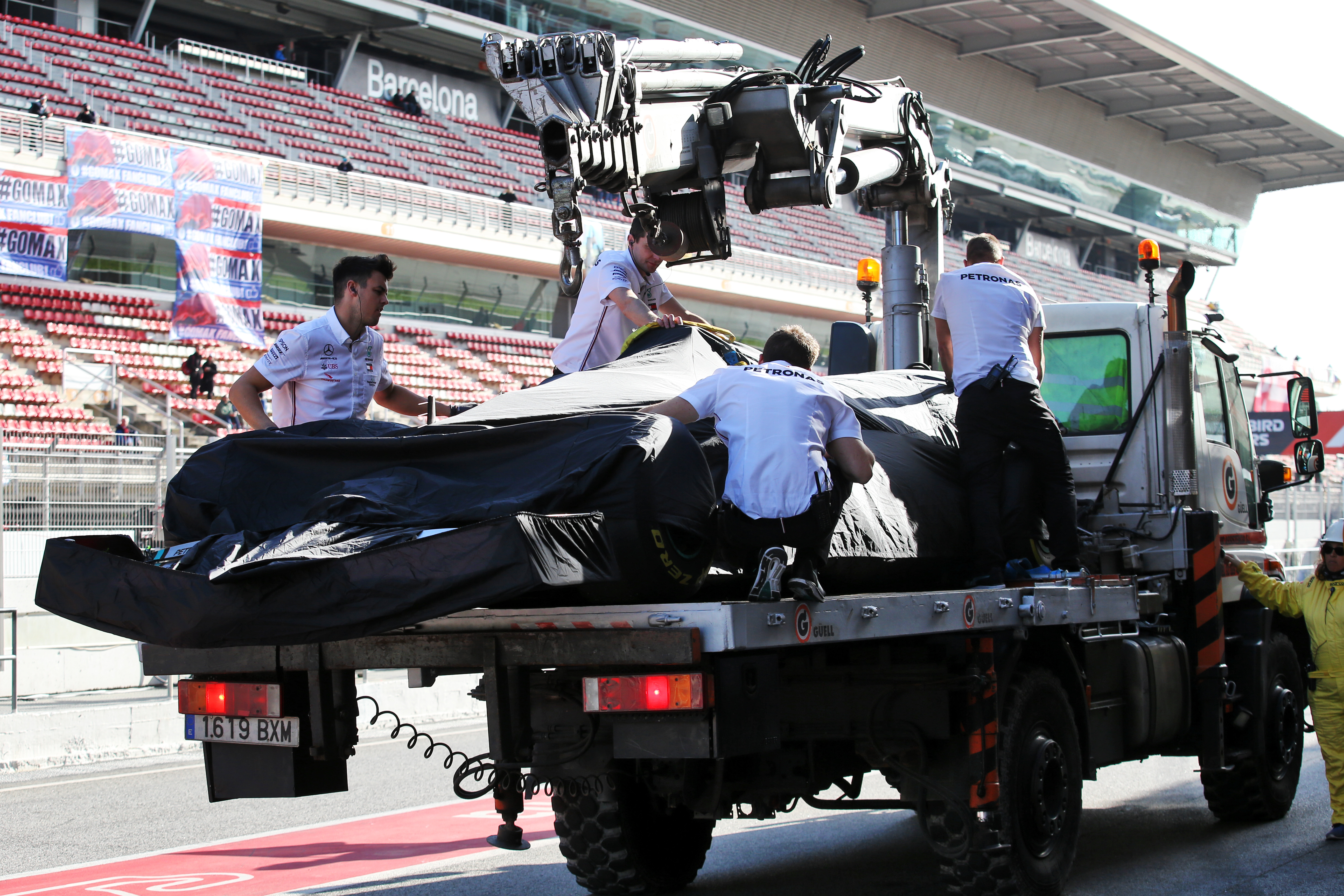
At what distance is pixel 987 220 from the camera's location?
2452 inches

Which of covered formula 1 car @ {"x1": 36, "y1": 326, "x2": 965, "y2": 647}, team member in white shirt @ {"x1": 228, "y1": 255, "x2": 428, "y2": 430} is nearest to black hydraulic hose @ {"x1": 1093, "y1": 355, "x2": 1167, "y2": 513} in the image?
covered formula 1 car @ {"x1": 36, "y1": 326, "x2": 965, "y2": 647}

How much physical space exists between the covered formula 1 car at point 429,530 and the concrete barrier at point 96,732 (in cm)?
581

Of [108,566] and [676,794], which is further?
[676,794]

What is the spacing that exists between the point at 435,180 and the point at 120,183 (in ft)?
43.1

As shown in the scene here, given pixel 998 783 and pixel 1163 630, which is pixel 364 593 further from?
pixel 1163 630

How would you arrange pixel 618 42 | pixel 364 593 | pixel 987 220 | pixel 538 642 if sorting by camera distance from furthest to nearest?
1. pixel 987 220
2. pixel 618 42
3. pixel 538 642
4. pixel 364 593

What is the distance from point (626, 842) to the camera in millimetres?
Answer: 6320

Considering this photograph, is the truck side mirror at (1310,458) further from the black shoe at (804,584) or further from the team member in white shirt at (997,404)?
the black shoe at (804,584)

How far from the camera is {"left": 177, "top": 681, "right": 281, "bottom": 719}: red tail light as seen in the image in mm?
4770

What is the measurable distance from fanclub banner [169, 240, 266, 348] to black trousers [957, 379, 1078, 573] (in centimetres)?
2058

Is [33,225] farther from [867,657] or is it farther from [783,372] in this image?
[867,657]

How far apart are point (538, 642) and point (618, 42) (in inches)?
115

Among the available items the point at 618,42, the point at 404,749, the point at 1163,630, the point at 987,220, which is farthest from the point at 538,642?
the point at 987,220

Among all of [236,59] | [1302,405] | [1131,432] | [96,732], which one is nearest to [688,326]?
[1131,432]
